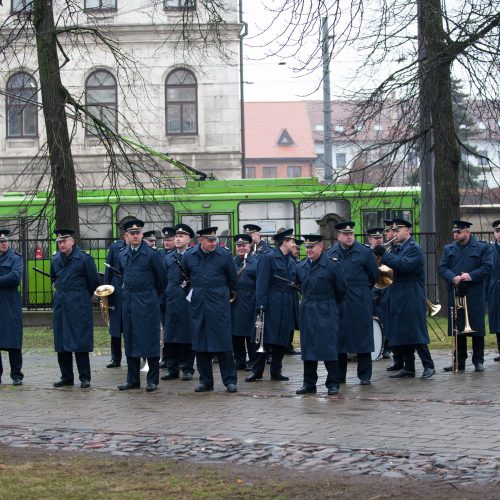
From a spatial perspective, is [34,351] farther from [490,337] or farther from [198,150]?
[198,150]

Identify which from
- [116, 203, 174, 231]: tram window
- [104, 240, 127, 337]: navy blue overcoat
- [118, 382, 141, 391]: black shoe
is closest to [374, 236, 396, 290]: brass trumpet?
[118, 382, 141, 391]: black shoe

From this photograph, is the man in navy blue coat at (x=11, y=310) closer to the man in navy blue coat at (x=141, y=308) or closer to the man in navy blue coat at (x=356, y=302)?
the man in navy blue coat at (x=141, y=308)

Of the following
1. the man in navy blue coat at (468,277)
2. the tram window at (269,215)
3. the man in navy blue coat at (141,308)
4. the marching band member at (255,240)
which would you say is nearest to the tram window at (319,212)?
the tram window at (269,215)

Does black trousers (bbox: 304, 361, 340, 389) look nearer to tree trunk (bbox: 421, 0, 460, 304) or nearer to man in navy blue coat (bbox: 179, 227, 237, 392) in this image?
man in navy blue coat (bbox: 179, 227, 237, 392)

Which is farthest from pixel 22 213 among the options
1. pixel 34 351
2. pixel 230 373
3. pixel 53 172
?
pixel 230 373

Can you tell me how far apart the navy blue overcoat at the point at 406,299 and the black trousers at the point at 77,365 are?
3.87m

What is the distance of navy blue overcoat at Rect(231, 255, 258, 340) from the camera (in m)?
16.8

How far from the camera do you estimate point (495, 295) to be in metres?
16.8

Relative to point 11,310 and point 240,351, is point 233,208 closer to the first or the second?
point 240,351

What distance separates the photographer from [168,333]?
16047 mm

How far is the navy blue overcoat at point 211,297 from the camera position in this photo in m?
14.3

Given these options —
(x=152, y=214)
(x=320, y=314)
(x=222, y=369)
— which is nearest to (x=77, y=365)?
(x=222, y=369)

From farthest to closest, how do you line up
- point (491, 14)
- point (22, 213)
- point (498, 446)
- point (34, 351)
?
point (22, 213), point (34, 351), point (491, 14), point (498, 446)

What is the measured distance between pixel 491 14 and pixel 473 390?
428cm
